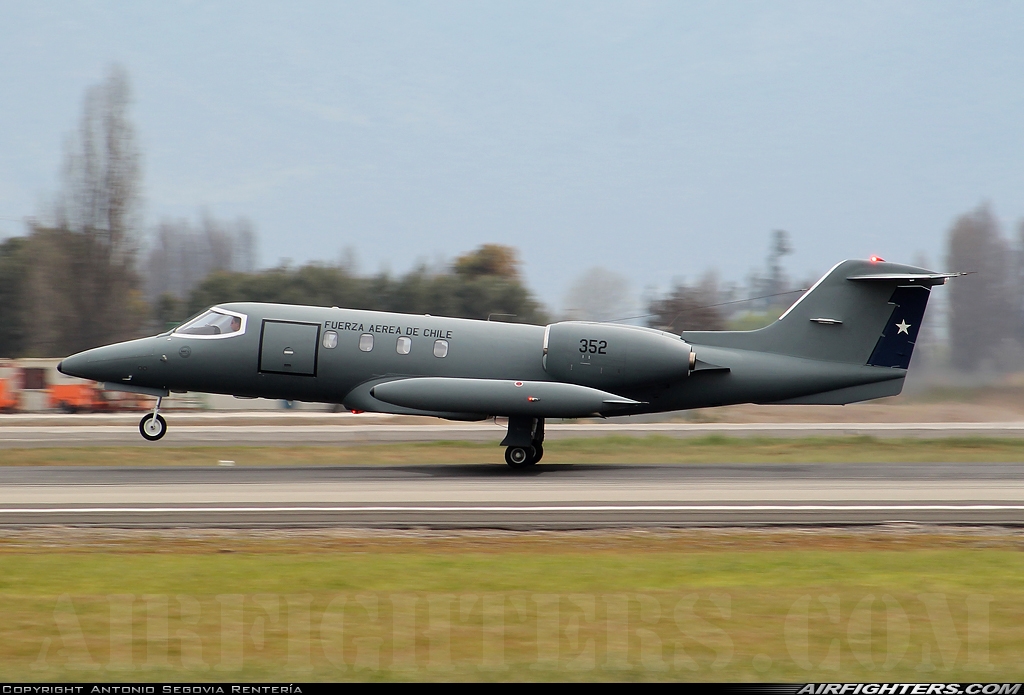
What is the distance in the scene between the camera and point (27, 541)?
1241cm

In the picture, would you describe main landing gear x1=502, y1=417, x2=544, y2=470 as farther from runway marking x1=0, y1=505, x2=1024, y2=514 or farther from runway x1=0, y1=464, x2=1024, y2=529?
runway marking x1=0, y1=505, x2=1024, y2=514

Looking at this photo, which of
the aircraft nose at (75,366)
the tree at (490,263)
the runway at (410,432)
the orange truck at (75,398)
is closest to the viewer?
the aircraft nose at (75,366)

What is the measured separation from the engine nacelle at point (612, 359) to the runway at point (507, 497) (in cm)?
203

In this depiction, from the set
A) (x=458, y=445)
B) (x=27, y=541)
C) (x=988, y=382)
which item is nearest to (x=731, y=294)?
(x=988, y=382)

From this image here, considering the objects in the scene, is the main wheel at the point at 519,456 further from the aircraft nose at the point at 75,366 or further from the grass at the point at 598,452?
the aircraft nose at the point at 75,366

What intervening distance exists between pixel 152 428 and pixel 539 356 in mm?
8676

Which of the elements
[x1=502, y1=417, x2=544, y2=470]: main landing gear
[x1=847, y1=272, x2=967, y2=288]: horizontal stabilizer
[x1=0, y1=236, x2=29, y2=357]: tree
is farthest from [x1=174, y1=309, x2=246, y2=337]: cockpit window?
[x1=0, y1=236, x2=29, y2=357]: tree

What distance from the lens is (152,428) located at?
21.5 meters

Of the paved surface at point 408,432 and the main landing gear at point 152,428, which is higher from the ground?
the main landing gear at point 152,428

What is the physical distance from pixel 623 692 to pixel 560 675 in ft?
1.90

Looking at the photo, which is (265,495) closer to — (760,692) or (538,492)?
(538,492)

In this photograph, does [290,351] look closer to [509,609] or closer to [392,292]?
[509,609]

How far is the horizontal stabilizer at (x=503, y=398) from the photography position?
66.3 ft

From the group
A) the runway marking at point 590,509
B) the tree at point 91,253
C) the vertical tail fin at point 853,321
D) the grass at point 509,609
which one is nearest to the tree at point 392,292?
the tree at point 91,253
